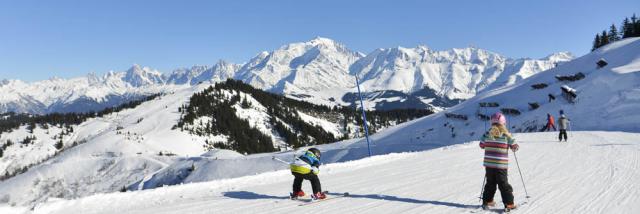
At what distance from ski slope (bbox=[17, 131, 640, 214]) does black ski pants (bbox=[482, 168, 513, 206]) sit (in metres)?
0.42

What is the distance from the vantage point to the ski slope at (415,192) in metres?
11.2

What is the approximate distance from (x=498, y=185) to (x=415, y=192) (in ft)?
10.8

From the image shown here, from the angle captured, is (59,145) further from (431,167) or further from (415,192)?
(415,192)

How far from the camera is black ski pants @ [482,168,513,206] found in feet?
33.7

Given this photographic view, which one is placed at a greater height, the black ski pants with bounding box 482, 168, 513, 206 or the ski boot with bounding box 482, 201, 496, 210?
the black ski pants with bounding box 482, 168, 513, 206

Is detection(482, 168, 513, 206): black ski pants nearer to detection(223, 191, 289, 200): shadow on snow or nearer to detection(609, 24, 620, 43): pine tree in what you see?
detection(223, 191, 289, 200): shadow on snow

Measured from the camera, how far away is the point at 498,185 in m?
10.4

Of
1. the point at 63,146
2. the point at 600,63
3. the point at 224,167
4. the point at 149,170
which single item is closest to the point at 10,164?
the point at 63,146

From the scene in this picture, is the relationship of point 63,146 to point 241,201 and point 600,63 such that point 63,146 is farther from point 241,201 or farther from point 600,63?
point 241,201

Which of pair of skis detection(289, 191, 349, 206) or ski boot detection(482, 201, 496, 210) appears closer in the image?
ski boot detection(482, 201, 496, 210)

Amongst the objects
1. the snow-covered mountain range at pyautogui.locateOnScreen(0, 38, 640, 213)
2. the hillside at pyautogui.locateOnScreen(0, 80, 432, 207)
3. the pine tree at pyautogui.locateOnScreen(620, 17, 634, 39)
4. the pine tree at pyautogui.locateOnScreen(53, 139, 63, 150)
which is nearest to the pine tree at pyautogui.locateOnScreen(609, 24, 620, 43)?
the pine tree at pyautogui.locateOnScreen(620, 17, 634, 39)

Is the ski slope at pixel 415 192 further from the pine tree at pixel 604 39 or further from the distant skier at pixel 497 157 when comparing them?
the pine tree at pixel 604 39

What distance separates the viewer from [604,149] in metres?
23.2

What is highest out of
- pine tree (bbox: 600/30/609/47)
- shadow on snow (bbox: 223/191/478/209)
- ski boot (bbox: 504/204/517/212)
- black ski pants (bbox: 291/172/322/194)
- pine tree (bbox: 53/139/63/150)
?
pine tree (bbox: 600/30/609/47)
